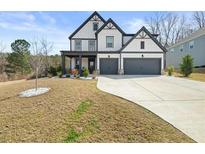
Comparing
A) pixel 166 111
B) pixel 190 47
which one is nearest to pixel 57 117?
pixel 166 111

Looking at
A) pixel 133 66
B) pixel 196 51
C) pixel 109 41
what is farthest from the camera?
pixel 196 51

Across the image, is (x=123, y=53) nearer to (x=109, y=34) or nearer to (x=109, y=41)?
(x=109, y=41)

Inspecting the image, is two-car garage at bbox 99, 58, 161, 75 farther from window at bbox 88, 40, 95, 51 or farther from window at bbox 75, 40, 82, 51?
window at bbox 75, 40, 82, 51

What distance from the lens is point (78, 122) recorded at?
588 centimetres

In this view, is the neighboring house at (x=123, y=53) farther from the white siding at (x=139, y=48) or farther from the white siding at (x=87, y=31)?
the white siding at (x=87, y=31)

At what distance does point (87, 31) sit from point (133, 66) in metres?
8.24

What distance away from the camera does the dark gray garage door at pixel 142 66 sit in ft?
87.5

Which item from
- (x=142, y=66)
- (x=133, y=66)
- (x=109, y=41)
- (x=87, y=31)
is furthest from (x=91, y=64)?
(x=142, y=66)

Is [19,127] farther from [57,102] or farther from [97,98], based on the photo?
[97,98]

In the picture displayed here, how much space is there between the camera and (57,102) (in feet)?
23.9
